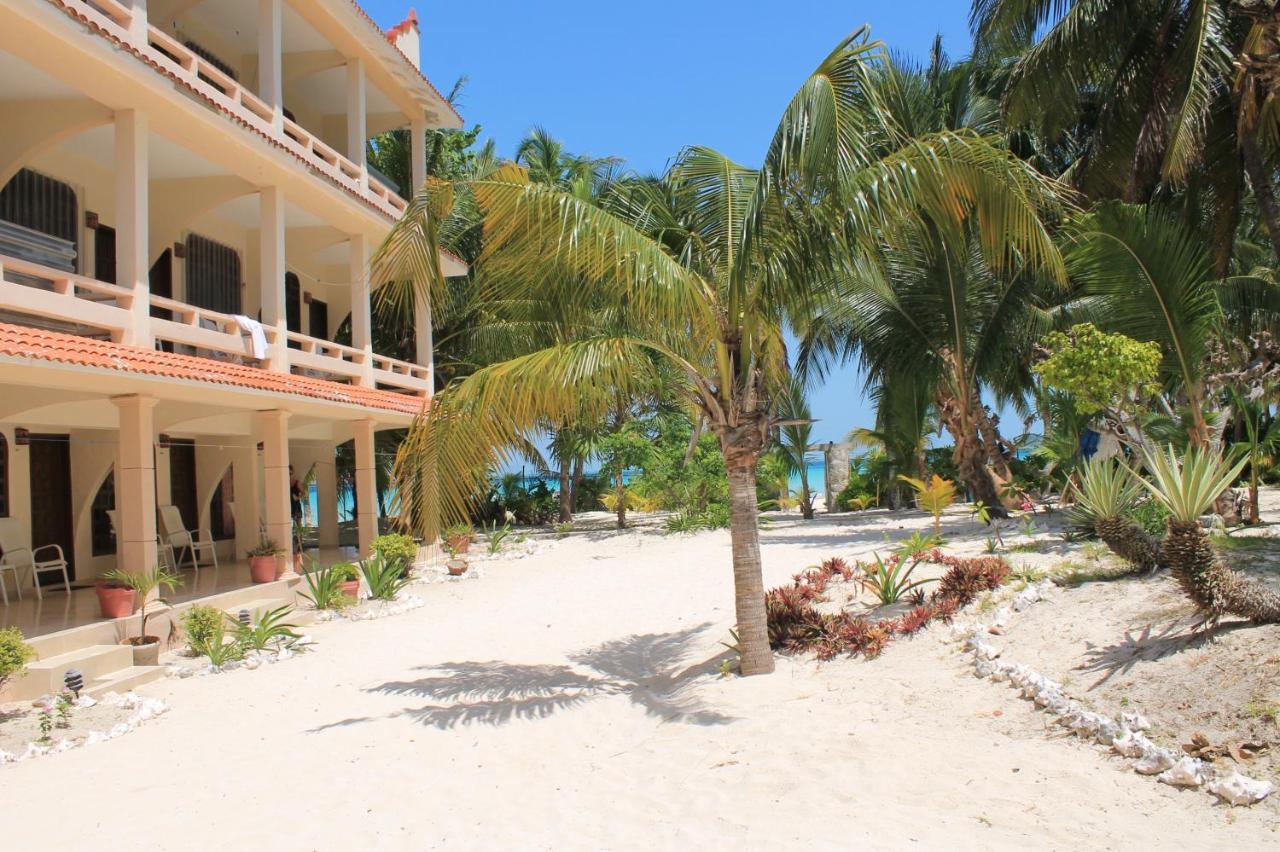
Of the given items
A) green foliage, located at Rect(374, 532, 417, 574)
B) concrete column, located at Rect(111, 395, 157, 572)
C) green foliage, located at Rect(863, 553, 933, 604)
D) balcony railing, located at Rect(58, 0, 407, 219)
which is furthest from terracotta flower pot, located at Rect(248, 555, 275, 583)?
green foliage, located at Rect(863, 553, 933, 604)

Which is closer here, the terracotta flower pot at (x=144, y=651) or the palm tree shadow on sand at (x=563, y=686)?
the palm tree shadow on sand at (x=563, y=686)

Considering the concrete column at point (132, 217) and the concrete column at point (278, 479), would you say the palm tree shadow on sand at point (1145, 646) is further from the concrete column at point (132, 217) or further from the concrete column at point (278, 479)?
the concrete column at point (278, 479)

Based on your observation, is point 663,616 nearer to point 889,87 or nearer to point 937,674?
point 937,674

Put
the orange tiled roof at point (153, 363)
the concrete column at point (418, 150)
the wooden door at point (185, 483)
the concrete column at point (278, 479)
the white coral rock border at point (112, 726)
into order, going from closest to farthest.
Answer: the white coral rock border at point (112, 726)
the orange tiled roof at point (153, 363)
the concrete column at point (278, 479)
the wooden door at point (185, 483)
the concrete column at point (418, 150)

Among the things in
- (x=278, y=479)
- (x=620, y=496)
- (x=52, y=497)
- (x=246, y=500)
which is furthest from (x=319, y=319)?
(x=620, y=496)

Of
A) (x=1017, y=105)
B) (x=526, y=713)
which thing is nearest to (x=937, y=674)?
(x=526, y=713)

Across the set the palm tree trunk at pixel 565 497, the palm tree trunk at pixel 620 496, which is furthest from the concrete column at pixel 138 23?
the palm tree trunk at pixel 565 497

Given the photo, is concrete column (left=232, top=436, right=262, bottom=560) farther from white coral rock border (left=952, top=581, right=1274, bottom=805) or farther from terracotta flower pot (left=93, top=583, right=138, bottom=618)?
white coral rock border (left=952, top=581, right=1274, bottom=805)

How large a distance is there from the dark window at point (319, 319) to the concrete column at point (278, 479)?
5.96 m

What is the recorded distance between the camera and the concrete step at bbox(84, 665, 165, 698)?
332 inches

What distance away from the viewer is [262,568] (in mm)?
12383

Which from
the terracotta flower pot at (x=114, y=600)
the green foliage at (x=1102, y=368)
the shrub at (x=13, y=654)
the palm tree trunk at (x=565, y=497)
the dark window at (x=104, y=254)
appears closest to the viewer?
the shrub at (x=13, y=654)

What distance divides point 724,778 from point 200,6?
47.4 feet

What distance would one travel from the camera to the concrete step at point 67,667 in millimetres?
8008
